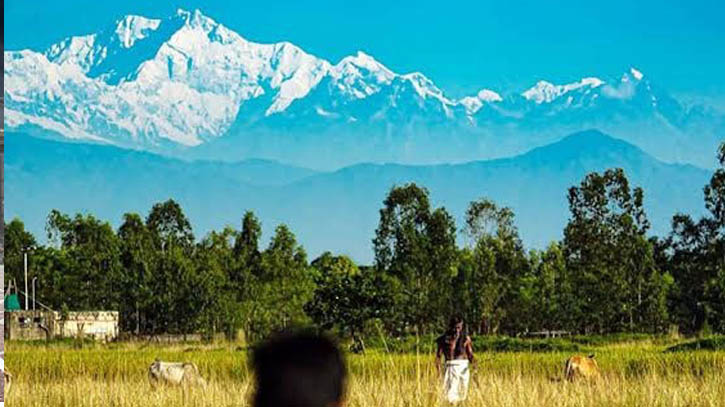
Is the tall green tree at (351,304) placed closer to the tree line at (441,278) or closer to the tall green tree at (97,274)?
the tree line at (441,278)

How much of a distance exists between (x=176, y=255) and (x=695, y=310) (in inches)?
519

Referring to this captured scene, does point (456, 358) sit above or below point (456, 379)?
above

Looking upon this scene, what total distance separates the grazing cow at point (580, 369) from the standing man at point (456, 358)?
2.01 metres

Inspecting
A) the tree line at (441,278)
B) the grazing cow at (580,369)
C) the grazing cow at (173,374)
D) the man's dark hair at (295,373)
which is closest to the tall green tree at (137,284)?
the tree line at (441,278)

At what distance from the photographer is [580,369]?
12445 mm

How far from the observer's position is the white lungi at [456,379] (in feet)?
30.7

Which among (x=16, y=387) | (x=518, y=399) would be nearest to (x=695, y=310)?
(x=16, y=387)

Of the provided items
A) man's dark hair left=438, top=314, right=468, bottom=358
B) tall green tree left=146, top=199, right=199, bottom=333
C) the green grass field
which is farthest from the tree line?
man's dark hair left=438, top=314, right=468, bottom=358

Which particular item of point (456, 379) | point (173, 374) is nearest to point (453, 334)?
point (456, 379)

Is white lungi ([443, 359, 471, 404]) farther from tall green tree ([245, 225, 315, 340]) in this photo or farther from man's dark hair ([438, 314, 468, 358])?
tall green tree ([245, 225, 315, 340])

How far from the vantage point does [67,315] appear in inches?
1278

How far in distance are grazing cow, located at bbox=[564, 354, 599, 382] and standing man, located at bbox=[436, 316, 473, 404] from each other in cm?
201

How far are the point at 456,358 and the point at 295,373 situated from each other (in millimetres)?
8424

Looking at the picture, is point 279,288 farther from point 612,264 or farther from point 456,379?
point 456,379
